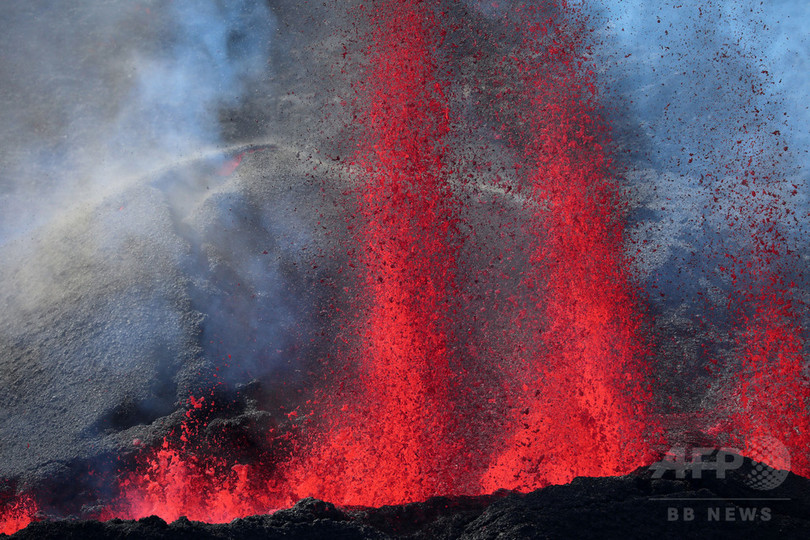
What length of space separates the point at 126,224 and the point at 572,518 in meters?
7.92

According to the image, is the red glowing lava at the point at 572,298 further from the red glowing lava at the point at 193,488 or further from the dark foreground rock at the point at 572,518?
the red glowing lava at the point at 193,488

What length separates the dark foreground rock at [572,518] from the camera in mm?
5805

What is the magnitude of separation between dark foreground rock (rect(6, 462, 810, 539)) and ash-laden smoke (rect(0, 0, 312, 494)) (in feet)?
9.49

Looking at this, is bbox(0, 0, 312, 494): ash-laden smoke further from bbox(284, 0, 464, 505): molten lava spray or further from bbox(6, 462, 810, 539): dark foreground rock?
bbox(6, 462, 810, 539): dark foreground rock

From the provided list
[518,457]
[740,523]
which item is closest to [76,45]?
[518,457]

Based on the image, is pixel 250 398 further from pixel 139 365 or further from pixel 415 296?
pixel 415 296

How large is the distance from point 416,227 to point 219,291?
3297mm

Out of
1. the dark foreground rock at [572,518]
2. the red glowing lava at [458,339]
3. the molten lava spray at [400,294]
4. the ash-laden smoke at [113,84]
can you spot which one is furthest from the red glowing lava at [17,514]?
the ash-laden smoke at [113,84]

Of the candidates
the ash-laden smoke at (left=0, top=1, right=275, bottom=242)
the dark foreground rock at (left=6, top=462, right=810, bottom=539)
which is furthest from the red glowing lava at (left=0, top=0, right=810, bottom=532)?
the ash-laden smoke at (left=0, top=1, right=275, bottom=242)

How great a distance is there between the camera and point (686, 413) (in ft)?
28.9

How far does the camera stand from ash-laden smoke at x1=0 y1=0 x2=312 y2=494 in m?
8.45

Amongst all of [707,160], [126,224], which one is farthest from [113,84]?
[707,160]

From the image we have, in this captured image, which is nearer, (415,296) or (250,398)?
(250,398)

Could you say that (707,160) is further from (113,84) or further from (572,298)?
(113,84)
